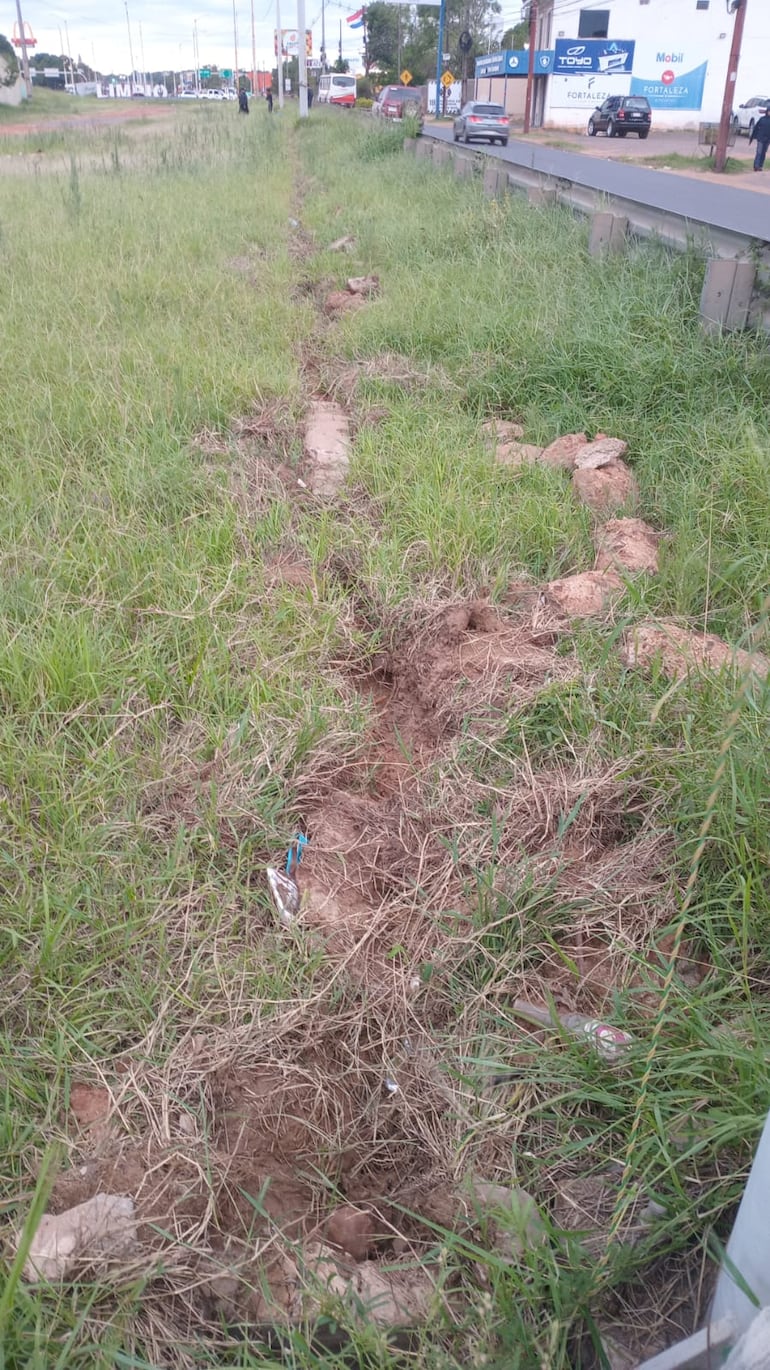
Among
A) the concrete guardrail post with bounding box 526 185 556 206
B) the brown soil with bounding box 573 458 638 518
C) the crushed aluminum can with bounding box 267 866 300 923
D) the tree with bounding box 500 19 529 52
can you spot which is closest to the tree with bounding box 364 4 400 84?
the tree with bounding box 500 19 529 52

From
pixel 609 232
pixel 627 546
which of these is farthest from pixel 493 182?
pixel 627 546

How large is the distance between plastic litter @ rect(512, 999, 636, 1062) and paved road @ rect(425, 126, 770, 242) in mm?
8649

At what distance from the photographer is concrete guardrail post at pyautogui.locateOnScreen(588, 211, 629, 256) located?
7027mm

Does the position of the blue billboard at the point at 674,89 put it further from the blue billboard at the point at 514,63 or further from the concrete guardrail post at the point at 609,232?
the concrete guardrail post at the point at 609,232

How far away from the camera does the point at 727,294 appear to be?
5.55 metres

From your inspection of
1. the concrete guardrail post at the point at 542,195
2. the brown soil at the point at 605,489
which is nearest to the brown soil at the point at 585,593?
the brown soil at the point at 605,489

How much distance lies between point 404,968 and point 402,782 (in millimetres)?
714

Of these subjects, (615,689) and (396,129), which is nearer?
(615,689)

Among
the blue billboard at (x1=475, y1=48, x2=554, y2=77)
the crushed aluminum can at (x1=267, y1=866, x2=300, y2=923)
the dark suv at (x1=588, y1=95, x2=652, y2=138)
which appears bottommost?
the crushed aluminum can at (x1=267, y1=866, x2=300, y2=923)

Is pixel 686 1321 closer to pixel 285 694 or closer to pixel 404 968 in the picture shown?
pixel 404 968

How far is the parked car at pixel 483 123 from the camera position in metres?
26.8

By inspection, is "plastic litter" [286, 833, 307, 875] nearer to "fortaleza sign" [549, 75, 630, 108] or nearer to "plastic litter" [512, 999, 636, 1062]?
"plastic litter" [512, 999, 636, 1062]

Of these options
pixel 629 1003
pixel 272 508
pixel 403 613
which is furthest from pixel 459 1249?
pixel 272 508

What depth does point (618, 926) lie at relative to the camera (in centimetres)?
234
